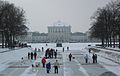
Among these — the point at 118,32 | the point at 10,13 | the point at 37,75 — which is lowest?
the point at 37,75

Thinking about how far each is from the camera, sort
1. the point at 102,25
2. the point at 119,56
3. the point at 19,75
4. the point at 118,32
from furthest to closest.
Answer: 1. the point at 102,25
2. the point at 118,32
3. the point at 119,56
4. the point at 19,75

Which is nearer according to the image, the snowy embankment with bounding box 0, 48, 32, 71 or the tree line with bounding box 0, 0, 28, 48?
the snowy embankment with bounding box 0, 48, 32, 71

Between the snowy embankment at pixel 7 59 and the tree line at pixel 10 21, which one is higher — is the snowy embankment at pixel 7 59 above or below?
below

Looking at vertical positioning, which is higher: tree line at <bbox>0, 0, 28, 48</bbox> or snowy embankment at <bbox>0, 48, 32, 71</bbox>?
tree line at <bbox>0, 0, 28, 48</bbox>

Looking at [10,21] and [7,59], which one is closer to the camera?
[7,59]

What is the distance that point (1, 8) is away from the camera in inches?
2643

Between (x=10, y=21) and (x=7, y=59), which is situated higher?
(x=10, y=21)

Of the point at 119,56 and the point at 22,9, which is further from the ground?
the point at 22,9

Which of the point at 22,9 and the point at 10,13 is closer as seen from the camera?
the point at 10,13

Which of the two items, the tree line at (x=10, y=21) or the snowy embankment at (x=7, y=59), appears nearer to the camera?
the snowy embankment at (x=7, y=59)

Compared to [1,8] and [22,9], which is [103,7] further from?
[1,8]

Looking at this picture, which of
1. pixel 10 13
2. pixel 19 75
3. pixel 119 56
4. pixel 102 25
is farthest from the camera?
pixel 102 25

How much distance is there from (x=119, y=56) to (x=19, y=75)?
48.7ft

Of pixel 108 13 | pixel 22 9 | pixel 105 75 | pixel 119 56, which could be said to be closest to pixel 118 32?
pixel 108 13
